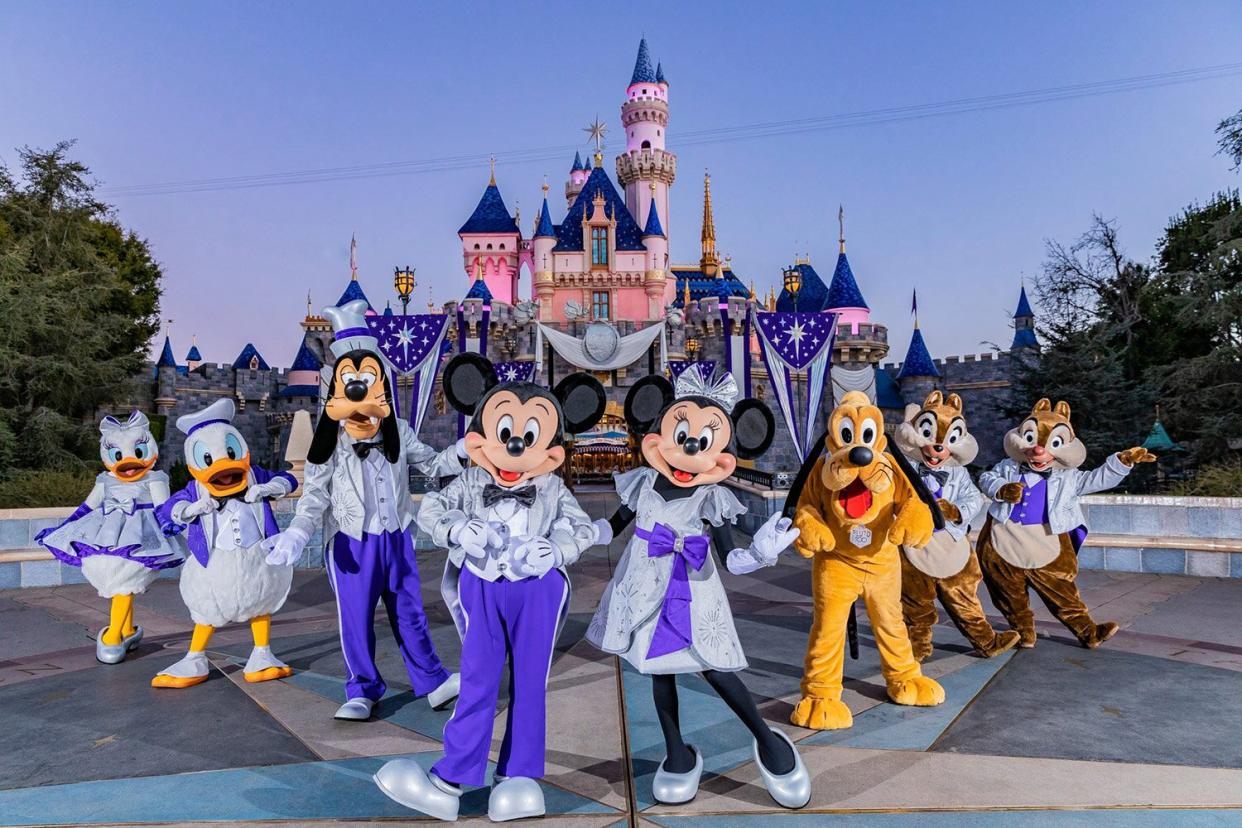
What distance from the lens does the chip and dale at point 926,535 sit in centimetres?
362

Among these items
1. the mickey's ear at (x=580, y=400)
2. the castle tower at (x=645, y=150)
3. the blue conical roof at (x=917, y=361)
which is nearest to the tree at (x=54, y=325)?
the mickey's ear at (x=580, y=400)

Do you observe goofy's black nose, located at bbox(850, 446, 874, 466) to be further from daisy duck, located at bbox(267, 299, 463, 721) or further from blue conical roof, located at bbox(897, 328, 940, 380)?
blue conical roof, located at bbox(897, 328, 940, 380)

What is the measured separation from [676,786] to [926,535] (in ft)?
5.64

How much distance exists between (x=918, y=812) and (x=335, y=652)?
12.6ft

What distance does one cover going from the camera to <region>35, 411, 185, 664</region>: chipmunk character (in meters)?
4.88

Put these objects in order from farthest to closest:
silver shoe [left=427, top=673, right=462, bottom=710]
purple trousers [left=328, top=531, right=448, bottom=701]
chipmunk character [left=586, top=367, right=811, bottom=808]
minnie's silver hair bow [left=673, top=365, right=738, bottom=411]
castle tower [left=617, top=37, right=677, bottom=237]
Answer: castle tower [left=617, top=37, right=677, bottom=237] → silver shoe [left=427, top=673, right=462, bottom=710] → purple trousers [left=328, top=531, right=448, bottom=701] → minnie's silver hair bow [left=673, top=365, right=738, bottom=411] → chipmunk character [left=586, top=367, right=811, bottom=808]

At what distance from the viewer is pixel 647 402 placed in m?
3.58

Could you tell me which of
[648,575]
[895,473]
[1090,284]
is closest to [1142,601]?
[895,473]

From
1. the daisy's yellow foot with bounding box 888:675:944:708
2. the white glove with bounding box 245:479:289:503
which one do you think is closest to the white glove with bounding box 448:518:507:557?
the white glove with bounding box 245:479:289:503

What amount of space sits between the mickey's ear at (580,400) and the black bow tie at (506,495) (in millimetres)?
467

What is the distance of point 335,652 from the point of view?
509cm

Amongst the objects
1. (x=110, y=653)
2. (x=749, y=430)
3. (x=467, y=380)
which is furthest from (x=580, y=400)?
(x=110, y=653)

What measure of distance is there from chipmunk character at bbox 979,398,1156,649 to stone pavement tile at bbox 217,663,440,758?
3.79m

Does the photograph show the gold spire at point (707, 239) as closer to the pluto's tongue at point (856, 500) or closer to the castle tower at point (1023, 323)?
the castle tower at point (1023, 323)
